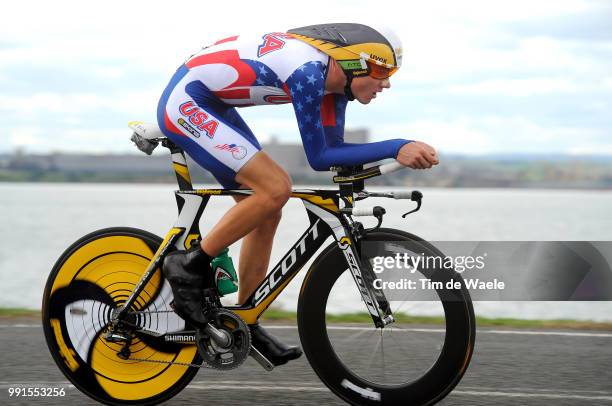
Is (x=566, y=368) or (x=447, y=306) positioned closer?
(x=447, y=306)

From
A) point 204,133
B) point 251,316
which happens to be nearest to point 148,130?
point 204,133

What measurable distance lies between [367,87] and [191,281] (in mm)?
1320

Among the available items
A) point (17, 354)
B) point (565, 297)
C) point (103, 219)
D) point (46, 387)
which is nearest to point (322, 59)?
point (46, 387)

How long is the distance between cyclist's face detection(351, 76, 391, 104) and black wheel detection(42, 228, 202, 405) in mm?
1305

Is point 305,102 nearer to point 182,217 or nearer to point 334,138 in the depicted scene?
point 334,138

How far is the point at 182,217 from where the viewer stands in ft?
15.5

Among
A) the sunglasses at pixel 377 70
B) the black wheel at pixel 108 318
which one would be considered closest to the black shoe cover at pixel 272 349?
the black wheel at pixel 108 318

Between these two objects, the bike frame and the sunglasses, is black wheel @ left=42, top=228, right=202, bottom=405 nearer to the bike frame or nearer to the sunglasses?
the bike frame

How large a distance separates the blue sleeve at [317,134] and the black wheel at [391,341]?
1.36ft

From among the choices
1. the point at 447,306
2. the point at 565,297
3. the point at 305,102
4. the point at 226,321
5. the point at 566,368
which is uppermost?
the point at 305,102

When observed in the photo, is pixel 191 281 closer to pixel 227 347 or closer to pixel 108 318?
pixel 227 347

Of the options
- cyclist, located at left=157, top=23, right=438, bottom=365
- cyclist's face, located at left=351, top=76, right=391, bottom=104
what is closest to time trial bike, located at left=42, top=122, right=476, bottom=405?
cyclist, located at left=157, top=23, right=438, bottom=365

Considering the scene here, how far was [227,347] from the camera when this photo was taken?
459 cm

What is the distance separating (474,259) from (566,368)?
1.09m
